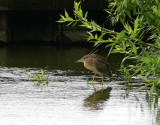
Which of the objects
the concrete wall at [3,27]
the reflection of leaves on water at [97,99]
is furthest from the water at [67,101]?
the concrete wall at [3,27]

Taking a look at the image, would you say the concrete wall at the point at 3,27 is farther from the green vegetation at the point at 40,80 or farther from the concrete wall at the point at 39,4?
the green vegetation at the point at 40,80

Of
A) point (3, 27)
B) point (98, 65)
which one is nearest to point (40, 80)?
point (98, 65)

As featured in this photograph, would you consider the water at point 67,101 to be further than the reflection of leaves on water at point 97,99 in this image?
No

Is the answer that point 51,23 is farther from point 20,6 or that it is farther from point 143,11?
point 143,11

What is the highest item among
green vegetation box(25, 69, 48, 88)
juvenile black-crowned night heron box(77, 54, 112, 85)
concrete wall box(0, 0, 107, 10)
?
concrete wall box(0, 0, 107, 10)

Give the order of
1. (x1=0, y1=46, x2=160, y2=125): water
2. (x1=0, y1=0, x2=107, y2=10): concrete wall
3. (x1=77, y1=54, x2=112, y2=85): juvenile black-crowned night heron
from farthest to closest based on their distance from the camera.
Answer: (x1=0, y1=0, x2=107, y2=10): concrete wall → (x1=77, y1=54, x2=112, y2=85): juvenile black-crowned night heron → (x1=0, y1=46, x2=160, y2=125): water

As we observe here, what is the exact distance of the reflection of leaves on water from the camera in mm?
9882

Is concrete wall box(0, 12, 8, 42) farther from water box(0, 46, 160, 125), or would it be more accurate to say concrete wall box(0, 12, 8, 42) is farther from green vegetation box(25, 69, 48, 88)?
green vegetation box(25, 69, 48, 88)

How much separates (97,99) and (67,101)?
592 millimetres

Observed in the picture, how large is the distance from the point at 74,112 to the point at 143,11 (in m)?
1.82

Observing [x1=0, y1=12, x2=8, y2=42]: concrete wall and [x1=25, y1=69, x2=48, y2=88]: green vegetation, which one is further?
[x1=0, y1=12, x2=8, y2=42]: concrete wall

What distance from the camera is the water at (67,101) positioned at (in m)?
8.77

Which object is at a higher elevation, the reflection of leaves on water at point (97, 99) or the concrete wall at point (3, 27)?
the concrete wall at point (3, 27)

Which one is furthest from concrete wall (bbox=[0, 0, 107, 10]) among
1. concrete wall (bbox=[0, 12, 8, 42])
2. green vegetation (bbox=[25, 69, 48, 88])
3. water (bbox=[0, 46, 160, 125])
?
green vegetation (bbox=[25, 69, 48, 88])
